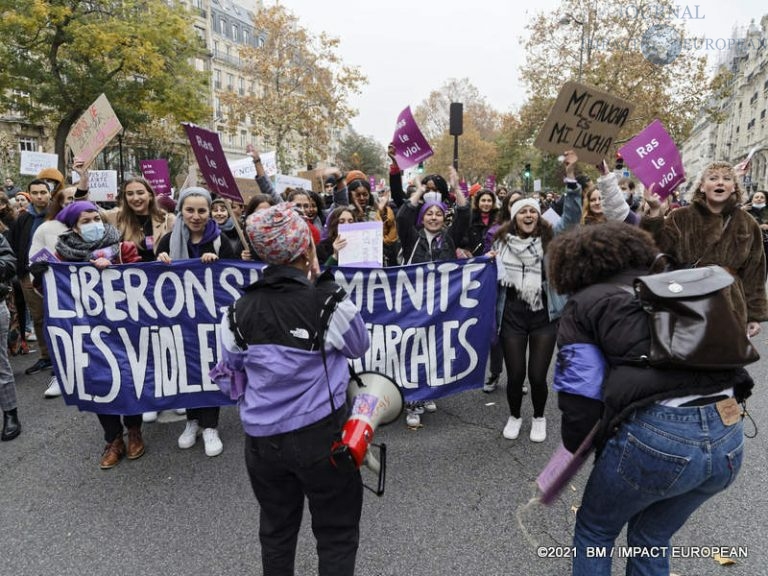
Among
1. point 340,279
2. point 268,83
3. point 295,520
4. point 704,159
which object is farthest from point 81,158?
point 704,159

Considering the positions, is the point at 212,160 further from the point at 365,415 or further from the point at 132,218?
the point at 365,415

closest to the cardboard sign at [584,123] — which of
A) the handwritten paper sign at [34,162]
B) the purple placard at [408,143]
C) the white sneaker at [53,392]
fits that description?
the purple placard at [408,143]

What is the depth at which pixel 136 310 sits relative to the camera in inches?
148

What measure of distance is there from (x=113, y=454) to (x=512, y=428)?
296cm

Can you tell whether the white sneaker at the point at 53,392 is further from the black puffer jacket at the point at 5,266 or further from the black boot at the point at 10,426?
the black puffer jacket at the point at 5,266

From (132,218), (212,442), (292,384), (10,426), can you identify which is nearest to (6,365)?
(10,426)

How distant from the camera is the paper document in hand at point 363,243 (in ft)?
13.3

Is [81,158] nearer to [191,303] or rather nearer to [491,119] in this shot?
[191,303]

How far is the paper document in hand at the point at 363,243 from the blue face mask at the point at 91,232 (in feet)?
5.99

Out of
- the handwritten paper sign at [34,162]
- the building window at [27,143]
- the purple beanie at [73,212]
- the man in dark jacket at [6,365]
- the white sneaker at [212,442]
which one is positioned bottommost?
the white sneaker at [212,442]

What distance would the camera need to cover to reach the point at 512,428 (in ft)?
13.0

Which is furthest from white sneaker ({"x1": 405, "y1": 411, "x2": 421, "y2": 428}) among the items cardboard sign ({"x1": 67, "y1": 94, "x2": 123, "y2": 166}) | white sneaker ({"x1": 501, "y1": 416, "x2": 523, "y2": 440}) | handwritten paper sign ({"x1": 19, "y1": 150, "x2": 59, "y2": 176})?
handwritten paper sign ({"x1": 19, "y1": 150, "x2": 59, "y2": 176})

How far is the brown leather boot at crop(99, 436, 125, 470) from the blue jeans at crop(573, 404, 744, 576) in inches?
125

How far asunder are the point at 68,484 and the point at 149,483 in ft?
1.77
